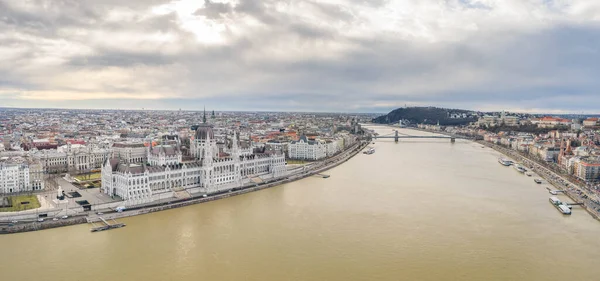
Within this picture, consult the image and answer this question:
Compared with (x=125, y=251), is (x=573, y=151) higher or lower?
higher

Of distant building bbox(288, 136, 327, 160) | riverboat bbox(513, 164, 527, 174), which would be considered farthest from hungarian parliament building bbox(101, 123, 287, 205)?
riverboat bbox(513, 164, 527, 174)

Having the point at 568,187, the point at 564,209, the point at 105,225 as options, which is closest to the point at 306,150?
the point at 568,187

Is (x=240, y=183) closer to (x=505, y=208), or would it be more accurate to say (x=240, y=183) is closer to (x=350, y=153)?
(x=505, y=208)

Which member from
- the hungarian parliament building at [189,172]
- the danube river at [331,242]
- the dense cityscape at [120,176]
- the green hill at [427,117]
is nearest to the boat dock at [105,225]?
the danube river at [331,242]

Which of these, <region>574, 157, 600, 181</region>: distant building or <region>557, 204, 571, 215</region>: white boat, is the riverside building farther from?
<region>574, 157, 600, 181</region>: distant building

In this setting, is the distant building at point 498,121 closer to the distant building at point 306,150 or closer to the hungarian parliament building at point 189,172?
the distant building at point 306,150

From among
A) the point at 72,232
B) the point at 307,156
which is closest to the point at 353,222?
the point at 72,232

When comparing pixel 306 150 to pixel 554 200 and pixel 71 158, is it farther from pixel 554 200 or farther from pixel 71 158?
pixel 554 200
